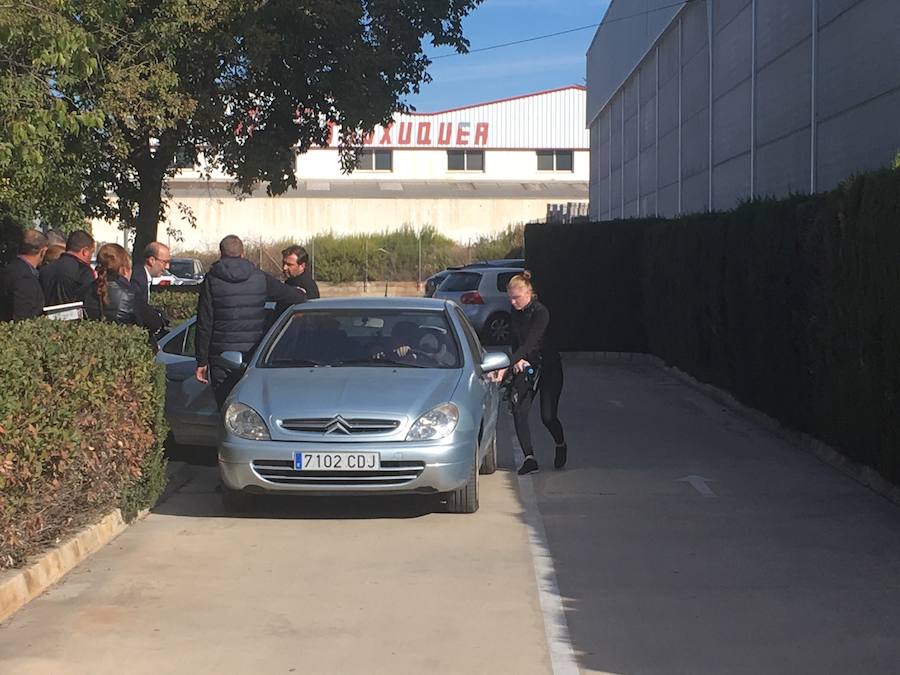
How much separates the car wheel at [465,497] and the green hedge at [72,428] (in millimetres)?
2129

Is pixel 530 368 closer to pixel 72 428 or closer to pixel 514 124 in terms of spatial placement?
pixel 72 428

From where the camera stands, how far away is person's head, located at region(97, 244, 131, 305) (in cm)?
1116

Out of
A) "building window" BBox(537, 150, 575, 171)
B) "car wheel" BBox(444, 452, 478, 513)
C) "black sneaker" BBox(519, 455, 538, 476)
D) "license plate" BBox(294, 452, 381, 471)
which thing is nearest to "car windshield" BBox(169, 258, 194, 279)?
"black sneaker" BBox(519, 455, 538, 476)

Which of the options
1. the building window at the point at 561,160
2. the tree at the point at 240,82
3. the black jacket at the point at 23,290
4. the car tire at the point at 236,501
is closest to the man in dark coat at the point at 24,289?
the black jacket at the point at 23,290

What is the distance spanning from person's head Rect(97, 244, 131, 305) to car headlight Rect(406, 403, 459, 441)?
3.25 meters

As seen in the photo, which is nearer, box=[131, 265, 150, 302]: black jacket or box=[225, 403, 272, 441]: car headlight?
box=[225, 403, 272, 441]: car headlight

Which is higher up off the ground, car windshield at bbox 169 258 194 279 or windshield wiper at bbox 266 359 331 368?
car windshield at bbox 169 258 194 279

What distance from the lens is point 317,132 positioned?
89.6 feet

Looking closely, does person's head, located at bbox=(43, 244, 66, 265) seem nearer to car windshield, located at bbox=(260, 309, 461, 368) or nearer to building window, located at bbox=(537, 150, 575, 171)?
car windshield, located at bbox=(260, 309, 461, 368)

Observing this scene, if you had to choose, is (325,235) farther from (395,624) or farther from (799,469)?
(395,624)

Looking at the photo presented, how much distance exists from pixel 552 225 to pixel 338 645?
65.0ft

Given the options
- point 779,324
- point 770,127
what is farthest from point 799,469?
point 770,127

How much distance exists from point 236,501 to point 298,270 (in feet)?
11.6

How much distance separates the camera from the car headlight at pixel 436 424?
9281mm
